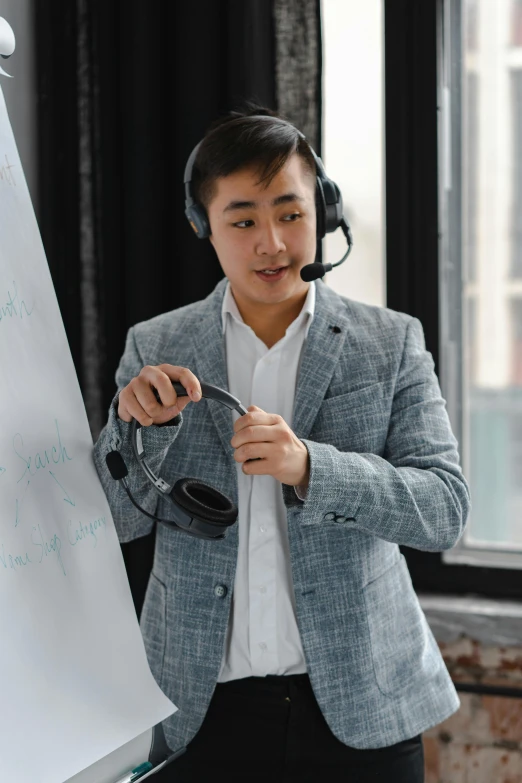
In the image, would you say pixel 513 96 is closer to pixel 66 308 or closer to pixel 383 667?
pixel 66 308

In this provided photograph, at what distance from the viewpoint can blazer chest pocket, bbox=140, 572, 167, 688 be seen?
122 cm

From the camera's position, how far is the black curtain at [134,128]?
1.63m

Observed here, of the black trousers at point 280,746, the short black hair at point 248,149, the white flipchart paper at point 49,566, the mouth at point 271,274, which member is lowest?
the black trousers at point 280,746

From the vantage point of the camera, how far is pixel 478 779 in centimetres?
163

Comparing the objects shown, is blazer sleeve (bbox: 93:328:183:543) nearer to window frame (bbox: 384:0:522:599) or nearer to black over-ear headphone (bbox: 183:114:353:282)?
black over-ear headphone (bbox: 183:114:353:282)

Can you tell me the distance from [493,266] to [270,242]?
0.79m

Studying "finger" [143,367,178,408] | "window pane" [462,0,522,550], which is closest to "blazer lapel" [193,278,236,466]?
"finger" [143,367,178,408]

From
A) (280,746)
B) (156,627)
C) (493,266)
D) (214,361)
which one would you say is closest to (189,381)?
(214,361)

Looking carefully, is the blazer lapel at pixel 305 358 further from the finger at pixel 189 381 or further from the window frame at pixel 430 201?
the window frame at pixel 430 201

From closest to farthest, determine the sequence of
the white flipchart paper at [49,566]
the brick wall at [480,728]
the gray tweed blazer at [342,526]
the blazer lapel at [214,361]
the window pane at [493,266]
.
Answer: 1. the white flipchart paper at [49,566]
2. the gray tweed blazer at [342,526]
3. the blazer lapel at [214,361]
4. the brick wall at [480,728]
5. the window pane at [493,266]

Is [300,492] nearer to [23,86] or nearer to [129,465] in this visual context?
[129,465]

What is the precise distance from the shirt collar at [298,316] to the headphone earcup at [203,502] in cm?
34

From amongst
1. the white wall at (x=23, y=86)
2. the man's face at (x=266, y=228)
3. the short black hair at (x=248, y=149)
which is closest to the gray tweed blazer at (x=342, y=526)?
the man's face at (x=266, y=228)

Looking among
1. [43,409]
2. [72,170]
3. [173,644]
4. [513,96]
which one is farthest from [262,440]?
[513,96]
